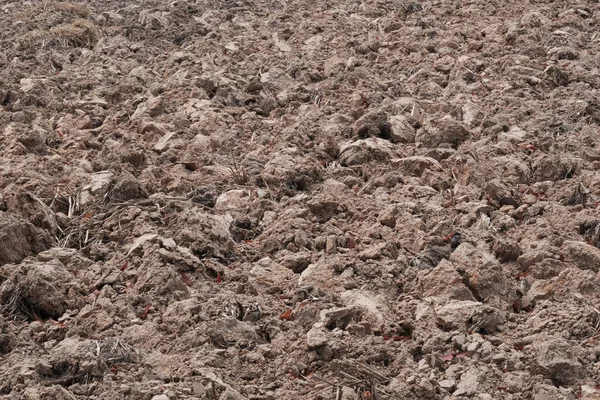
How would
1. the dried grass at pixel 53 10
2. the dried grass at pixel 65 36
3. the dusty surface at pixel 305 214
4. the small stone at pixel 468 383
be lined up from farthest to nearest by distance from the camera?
the dried grass at pixel 53 10 → the dried grass at pixel 65 36 → the dusty surface at pixel 305 214 → the small stone at pixel 468 383

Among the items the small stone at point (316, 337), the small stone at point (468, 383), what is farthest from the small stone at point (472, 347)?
the small stone at point (316, 337)

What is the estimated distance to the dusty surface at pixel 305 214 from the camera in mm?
2986

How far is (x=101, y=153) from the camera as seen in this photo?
4660mm

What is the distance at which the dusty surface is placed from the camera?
118 inches

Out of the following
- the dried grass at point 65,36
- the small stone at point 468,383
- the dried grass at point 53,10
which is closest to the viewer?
the small stone at point 468,383

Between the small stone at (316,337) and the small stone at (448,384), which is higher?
the small stone at (316,337)

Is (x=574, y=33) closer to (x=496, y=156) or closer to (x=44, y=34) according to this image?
(x=496, y=156)

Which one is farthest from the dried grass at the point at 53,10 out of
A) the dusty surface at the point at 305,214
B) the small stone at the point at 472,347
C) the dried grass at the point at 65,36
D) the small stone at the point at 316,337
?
the small stone at the point at 472,347

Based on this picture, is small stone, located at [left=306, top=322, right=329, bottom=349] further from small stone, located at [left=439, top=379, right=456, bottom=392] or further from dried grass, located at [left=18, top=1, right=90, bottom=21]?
dried grass, located at [left=18, top=1, right=90, bottom=21]

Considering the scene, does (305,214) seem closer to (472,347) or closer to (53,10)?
(472,347)

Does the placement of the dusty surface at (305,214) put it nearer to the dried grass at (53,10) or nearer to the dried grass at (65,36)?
the dried grass at (65,36)

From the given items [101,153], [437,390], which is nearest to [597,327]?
[437,390]

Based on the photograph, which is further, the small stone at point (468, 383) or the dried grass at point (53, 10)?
the dried grass at point (53, 10)

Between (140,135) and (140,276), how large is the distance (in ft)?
5.28
